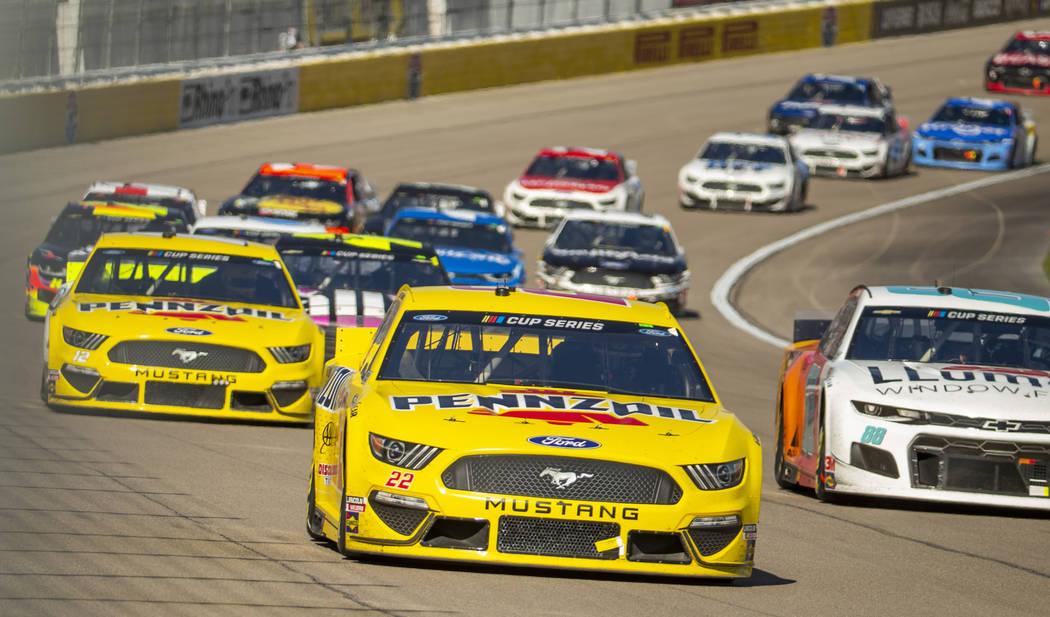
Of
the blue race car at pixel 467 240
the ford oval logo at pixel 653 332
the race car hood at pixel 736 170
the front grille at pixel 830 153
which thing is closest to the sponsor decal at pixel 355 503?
the ford oval logo at pixel 653 332

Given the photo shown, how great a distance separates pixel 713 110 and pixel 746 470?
116ft

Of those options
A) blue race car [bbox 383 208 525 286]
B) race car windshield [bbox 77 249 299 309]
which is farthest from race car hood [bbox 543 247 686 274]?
race car windshield [bbox 77 249 299 309]

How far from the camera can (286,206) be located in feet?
82.0

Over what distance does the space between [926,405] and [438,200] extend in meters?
16.5

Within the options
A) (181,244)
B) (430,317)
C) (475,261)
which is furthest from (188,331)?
(475,261)

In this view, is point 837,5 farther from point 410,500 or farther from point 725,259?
point 410,500

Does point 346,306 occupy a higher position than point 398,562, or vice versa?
point 398,562

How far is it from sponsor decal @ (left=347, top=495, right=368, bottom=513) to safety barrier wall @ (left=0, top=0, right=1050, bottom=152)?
1066 inches

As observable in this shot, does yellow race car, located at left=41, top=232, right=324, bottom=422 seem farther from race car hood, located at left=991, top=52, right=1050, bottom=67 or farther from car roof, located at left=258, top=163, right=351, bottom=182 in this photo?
race car hood, located at left=991, top=52, right=1050, bottom=67

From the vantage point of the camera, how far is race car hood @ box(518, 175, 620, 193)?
A: 3077 cm

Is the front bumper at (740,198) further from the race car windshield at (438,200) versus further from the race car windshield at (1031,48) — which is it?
the race car windshield at (1031,48)

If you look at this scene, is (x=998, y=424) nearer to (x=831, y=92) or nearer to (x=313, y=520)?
(x=313, y=520)

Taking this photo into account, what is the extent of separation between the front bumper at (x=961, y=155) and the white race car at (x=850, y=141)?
1.82 metres

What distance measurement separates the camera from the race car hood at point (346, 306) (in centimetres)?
1525
